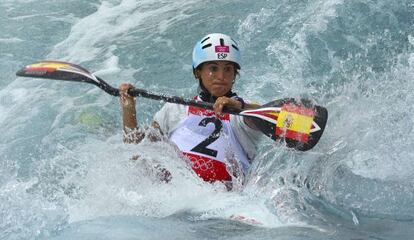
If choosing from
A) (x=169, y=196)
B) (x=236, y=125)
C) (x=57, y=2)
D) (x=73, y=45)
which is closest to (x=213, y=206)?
(x=169, y=196)

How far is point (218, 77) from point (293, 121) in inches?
27.3

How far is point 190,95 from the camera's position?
6.99m

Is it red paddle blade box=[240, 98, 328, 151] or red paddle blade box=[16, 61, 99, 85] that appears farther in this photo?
red paddle blade box=[16, 61, 99, 85]

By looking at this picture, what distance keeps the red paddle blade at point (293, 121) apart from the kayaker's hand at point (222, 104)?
0.25ft

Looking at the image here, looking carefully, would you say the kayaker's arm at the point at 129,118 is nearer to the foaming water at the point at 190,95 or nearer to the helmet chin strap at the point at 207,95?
the foaming water at the point at 190,95

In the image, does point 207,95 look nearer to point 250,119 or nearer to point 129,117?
point 250,119

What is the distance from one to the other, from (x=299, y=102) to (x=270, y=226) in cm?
104

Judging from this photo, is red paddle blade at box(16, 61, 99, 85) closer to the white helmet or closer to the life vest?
the white helmet

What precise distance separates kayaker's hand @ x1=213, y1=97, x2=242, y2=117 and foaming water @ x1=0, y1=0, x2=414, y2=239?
456 mm

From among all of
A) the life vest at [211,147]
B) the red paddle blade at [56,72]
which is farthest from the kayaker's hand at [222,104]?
the red paddle blade at [56,72]

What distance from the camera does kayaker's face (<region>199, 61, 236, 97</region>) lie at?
4488 millimetres

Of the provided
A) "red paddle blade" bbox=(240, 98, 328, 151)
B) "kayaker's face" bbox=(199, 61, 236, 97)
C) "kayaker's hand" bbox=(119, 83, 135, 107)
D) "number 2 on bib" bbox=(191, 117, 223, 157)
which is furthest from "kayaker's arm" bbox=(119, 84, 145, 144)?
"red paddle blade" bbox=(240, 98, 328, 151)

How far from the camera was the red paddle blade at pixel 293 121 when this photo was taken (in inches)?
159

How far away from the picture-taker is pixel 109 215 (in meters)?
3.82
